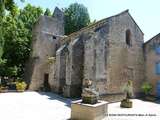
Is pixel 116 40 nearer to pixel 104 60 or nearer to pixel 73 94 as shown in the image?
pixel 104 60

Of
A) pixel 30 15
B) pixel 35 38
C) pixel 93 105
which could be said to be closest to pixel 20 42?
pixel 35 38

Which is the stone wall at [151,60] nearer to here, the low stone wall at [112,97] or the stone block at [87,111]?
the low stone wall at [112,97]

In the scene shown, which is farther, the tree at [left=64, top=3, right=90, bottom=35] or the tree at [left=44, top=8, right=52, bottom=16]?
the tree at [left=64, top=3, right=90, bottom=35]

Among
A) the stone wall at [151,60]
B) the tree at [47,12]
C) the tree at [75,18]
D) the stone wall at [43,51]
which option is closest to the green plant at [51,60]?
the stone wall at [43,51]

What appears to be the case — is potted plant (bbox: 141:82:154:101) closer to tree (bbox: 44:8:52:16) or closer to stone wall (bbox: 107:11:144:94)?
stone wall (bbox: 107:11:144:94)

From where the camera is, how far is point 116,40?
18.4 metres

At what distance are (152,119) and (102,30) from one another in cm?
870

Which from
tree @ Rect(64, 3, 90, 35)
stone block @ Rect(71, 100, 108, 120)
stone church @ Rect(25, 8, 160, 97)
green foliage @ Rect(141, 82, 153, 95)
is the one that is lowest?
stone block @ Rect(71, 100, 108, 120)

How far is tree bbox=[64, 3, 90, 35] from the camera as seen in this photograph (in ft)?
113

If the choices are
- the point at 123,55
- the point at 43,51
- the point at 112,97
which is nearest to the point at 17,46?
the point at 43,51

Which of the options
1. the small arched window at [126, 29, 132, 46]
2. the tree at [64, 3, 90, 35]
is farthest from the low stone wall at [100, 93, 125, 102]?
the tree at [64, 3, 90, 35]

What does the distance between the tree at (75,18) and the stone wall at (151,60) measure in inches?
612

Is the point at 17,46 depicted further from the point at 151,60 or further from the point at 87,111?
the point at 87,111

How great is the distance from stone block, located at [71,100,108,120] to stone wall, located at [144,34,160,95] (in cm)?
1184
